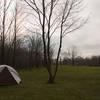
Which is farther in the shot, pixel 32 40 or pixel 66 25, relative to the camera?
pixel 32 40

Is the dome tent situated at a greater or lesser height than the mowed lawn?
greater

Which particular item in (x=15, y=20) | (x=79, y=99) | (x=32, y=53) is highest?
(x=15, y=20)

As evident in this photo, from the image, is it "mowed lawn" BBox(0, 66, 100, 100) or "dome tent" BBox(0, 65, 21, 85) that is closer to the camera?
"mowed lawn" BBox(0, 66, 100, 100)

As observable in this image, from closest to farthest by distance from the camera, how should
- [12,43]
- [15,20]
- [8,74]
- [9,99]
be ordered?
[9,99] < [8,74] < [15,20] < [12,43]

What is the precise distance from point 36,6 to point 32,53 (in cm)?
2620

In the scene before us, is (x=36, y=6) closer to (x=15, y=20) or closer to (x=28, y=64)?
(x=15, y=20)

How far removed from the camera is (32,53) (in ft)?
125

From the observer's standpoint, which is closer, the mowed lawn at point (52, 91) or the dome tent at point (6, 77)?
the mowed lawn at point (52, 91)

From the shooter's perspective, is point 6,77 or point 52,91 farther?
point 6,77

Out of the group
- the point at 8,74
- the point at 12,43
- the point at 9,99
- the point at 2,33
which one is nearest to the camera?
the point at 9,99

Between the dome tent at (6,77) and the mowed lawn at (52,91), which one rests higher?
the dome tent at (6,77)

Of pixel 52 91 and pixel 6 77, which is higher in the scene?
pixel 6 77

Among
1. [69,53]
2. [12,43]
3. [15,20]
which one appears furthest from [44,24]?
[69,53]

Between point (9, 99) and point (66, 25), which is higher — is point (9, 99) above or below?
below
